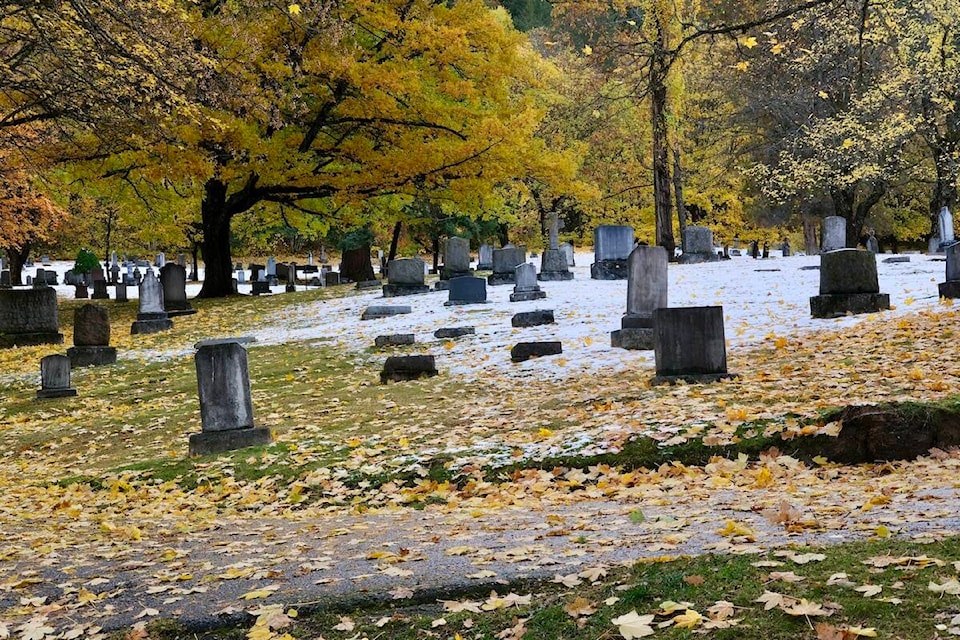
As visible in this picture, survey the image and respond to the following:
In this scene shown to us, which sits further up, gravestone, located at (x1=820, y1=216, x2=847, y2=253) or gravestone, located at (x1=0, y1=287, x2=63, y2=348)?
gravestone, located at (x1=820, y1=216, x2=847, y2=253)

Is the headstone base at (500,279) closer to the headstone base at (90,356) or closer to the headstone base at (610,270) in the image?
the headstone base at (610,270)

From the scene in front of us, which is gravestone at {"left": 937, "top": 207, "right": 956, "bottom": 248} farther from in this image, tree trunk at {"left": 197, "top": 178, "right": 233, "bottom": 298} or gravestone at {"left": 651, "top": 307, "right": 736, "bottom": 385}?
tree trunk at {"left": 197, "top": 178, "right": 233, "bottom": 298}

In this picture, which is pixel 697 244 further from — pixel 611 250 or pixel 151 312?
pixel 151 312

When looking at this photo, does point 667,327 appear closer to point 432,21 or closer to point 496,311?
point 496,311

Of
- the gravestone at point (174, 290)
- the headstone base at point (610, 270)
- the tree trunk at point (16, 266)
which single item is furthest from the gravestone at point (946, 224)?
the tree trunk at point (16, 266)

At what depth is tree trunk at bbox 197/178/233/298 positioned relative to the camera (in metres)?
26.2

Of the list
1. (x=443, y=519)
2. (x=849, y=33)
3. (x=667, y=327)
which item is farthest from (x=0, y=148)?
(x=849, y=33)

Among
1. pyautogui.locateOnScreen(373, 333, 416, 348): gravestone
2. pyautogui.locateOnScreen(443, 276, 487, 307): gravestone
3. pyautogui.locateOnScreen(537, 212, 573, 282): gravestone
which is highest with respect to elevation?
pyautogui.locateOnScreen(537, 212, 573, 282): gravestone

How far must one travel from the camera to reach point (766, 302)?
16.6m

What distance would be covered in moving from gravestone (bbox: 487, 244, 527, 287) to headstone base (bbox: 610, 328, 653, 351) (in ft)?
38.7

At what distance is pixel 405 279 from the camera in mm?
23797

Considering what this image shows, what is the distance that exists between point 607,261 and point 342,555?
19851 millimetres

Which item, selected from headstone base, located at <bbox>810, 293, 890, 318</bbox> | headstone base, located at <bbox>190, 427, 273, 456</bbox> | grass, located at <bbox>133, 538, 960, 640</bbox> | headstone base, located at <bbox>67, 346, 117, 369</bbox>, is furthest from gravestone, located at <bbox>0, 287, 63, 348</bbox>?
grass, located at <bbox>133, 538, 960, 640</bbox>

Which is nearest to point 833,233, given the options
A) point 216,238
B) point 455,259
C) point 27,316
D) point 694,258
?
point 694,258
